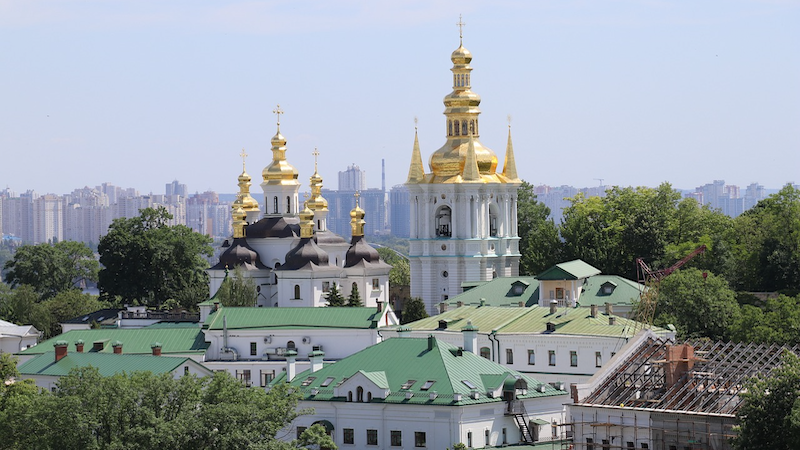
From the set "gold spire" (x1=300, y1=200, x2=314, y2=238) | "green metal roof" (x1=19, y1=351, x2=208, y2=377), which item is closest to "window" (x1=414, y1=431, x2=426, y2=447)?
"green metal roof" (x1=19, y1=351, x2=208, y2=377)

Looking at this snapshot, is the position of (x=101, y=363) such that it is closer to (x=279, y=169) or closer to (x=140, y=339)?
(x=140, y=339)

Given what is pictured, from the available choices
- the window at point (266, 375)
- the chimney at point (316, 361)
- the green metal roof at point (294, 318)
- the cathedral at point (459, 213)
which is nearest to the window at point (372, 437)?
the chimney at point (316, 361)

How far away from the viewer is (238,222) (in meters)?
116

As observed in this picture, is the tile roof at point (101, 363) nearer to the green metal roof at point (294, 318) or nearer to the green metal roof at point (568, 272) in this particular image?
the green metal roof at point (294, 318)

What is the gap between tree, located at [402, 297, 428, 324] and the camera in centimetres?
10238

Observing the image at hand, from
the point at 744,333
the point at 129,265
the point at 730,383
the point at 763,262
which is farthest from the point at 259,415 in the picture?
the point at 129,265

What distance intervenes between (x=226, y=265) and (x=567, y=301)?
24.9 m

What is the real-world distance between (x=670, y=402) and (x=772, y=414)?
5.65m

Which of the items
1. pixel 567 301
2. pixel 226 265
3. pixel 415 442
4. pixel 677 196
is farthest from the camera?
pixel 677 196

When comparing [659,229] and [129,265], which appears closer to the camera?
[659,229]

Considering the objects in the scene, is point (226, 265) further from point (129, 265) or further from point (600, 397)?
point (600, 397)

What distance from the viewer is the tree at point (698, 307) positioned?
289ft

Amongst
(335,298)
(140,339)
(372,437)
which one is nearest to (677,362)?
(372,437)

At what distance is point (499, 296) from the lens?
98.8 m
